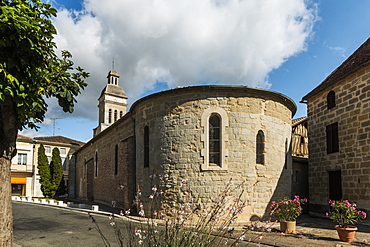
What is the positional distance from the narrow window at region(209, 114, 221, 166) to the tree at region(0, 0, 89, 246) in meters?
6.22

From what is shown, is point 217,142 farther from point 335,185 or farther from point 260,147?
point 335,185

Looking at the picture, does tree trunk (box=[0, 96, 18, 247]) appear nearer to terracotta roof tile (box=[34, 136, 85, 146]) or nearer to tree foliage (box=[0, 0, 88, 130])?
tree foliage (box=[0, 0, 88, 130])

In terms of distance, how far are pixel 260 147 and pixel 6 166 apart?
8783 millimetres

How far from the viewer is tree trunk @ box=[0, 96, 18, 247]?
471cm

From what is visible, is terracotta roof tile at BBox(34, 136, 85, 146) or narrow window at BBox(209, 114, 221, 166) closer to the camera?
narrow window at BBox(209, 114, 221, 166)

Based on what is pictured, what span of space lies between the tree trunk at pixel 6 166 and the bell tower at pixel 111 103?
33100 mm

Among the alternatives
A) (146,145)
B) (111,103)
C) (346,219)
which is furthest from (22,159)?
(346,219)

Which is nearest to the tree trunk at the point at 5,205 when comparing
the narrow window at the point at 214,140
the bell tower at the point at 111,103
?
the narrow window at the point at 214,140

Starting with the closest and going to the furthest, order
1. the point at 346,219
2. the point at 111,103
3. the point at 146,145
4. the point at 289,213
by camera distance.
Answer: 1. the point at 346,219
2. the point at 289,213
3. the point at 146,145
4. the point at 111,103

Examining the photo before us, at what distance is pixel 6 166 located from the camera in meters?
4.79

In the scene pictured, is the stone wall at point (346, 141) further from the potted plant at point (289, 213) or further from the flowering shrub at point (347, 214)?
the potted plant at point (289, 213)

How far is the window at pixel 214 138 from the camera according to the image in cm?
1060

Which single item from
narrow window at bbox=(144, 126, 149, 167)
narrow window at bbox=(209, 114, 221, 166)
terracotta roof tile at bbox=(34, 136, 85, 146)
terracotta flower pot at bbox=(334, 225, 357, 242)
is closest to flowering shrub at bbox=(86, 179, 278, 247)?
terracotta flower pot at bbox=(334, 225, 357, 242)

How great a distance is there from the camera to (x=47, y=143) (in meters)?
42.5
